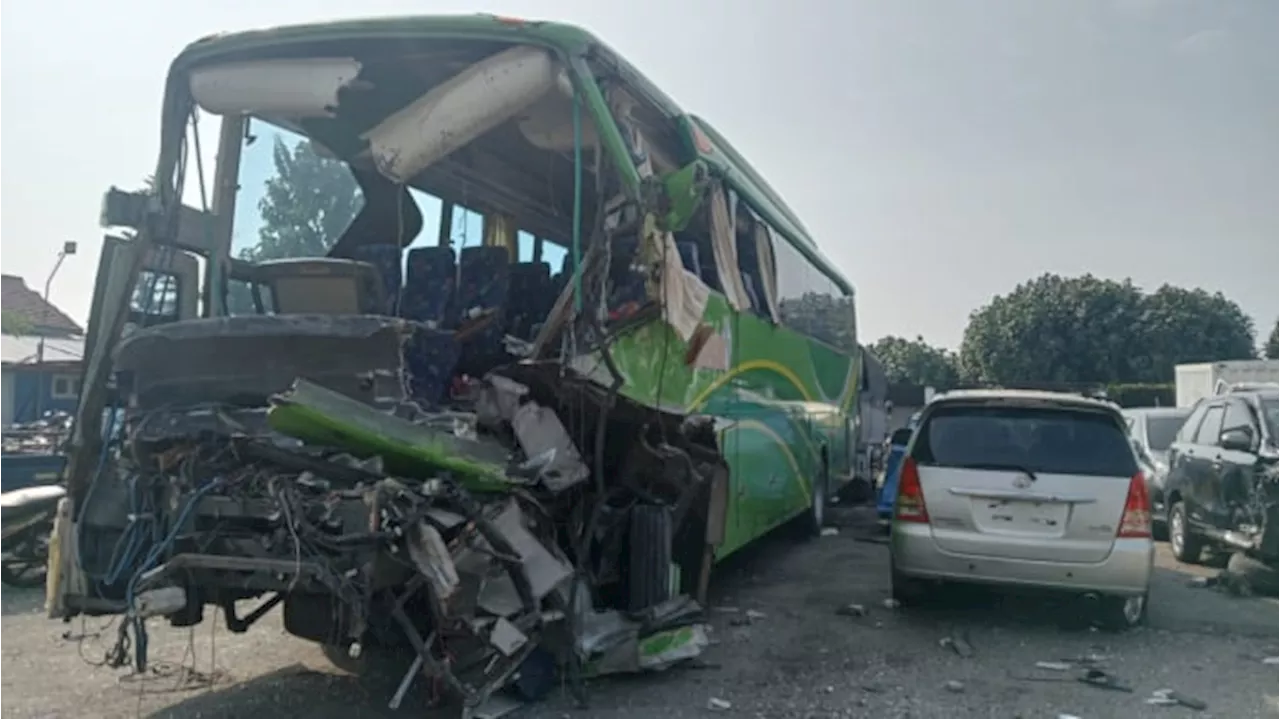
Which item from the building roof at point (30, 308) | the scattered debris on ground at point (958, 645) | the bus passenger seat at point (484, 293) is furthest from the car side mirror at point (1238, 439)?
the building roof at point (30, 308)

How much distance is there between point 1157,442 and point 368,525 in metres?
12.9

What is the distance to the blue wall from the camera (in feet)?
75.9

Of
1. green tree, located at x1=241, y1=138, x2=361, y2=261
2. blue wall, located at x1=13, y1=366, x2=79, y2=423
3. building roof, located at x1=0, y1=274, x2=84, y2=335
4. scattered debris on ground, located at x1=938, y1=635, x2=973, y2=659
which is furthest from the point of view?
building roof, located at x1=0, y1=274, x2=84, y2=335

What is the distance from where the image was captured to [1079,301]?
43.6 m

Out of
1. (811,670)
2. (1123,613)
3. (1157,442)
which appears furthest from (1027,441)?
(1157,442)

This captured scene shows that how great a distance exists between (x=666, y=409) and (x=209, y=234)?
3.07 metres

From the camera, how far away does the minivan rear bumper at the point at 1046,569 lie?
7387 millimetres

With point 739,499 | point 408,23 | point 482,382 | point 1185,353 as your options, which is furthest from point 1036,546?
point 1185,353

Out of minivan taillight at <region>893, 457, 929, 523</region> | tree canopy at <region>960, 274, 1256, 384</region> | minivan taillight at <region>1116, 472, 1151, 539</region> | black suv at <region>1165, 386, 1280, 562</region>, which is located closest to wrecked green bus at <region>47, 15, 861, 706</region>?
minivan taillight at <region>893, 457, 929, 523</region>

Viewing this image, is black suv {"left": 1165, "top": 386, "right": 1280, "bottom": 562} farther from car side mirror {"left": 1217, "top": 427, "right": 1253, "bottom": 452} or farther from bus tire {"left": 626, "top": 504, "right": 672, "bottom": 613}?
bus tire {"left": 626, "top": 504, "right": 672, "bottom": 613}

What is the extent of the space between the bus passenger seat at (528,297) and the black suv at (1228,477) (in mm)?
6771

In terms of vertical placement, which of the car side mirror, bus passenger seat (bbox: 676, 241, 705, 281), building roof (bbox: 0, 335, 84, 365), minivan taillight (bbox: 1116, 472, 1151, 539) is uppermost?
building roof (bbox: 0, 335, 84, 365)

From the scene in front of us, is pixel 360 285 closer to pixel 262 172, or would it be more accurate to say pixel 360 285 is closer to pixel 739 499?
pixel 262 172

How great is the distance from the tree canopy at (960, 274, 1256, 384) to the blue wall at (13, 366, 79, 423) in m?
34.7
